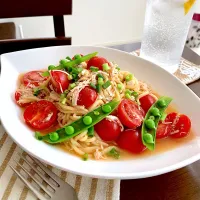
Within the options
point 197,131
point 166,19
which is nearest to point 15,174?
point 197,131

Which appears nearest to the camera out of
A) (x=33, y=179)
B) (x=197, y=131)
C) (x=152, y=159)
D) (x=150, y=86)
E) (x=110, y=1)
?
(x=33, y=179)

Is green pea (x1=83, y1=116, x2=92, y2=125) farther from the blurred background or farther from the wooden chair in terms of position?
the blurred background

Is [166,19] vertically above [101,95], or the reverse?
[166,19]

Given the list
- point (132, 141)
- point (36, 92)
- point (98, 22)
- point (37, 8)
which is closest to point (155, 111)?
point (132, 141)

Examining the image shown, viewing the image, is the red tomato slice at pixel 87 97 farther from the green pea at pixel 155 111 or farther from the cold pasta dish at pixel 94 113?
the green pea at pixel 155 111

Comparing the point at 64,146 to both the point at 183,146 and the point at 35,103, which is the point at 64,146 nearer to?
the point at 35,103

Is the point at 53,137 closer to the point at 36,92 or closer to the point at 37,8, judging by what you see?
the point at 36,92

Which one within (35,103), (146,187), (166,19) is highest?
(166,19)

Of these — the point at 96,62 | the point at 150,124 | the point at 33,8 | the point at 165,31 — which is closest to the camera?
the point at 150,124

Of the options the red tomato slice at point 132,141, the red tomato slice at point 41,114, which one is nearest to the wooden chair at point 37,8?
the red tomato slice at point 41,114
